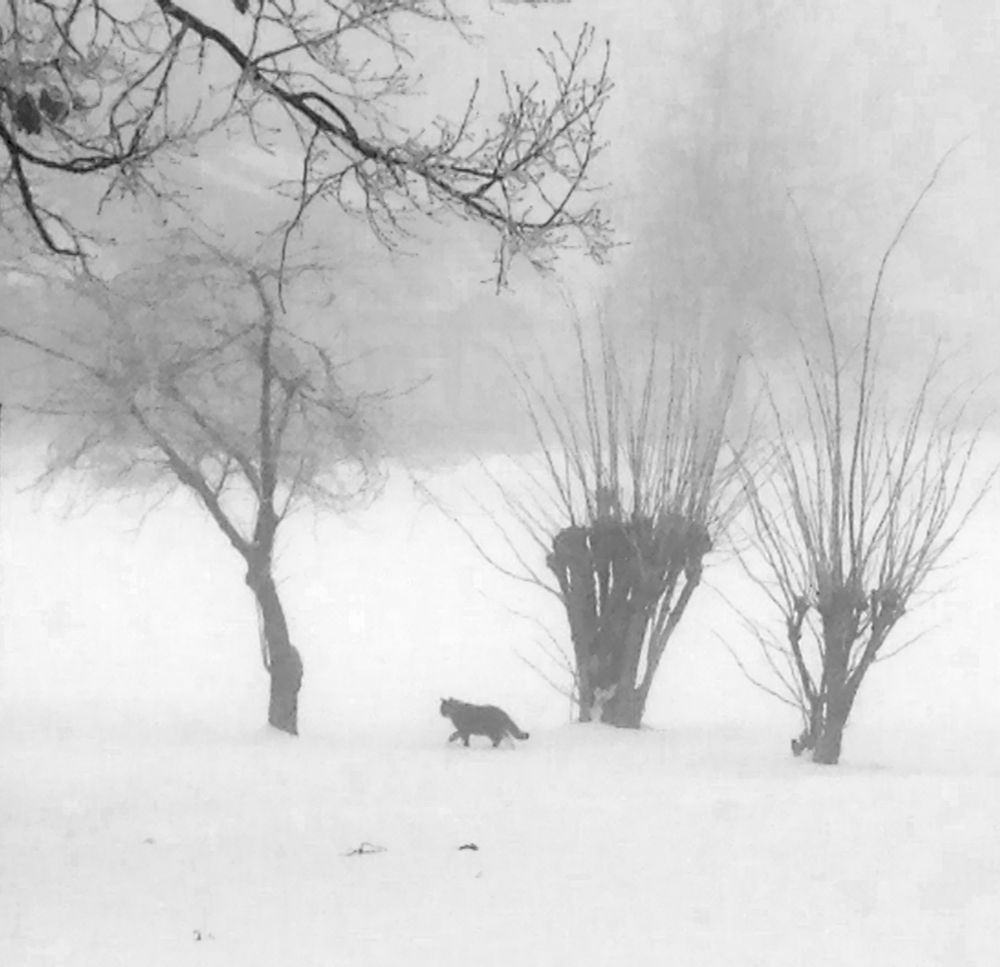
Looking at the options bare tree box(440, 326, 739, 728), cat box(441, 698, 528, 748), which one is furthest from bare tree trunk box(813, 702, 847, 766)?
cat box(441, 698, 528, 748)

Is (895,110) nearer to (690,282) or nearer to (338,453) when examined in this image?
(690,282)

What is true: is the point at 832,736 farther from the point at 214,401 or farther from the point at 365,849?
the point at 214,401

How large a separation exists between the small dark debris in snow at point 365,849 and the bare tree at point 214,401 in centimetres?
521

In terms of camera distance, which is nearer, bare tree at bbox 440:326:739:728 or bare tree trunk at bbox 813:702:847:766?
bare tree trunk at bbox 813:702:847:766

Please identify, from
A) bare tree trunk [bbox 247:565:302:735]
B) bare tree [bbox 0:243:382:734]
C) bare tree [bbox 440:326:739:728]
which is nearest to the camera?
bare tree [bbox 440:326:739:728]

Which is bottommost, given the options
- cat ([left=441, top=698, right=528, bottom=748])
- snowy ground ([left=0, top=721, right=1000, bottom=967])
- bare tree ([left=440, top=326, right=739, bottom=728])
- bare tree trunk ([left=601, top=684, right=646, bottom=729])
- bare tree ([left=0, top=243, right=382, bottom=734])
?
snowy ground ([left=0, top=721, right=1000, bottom=967])

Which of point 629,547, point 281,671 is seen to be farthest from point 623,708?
point 281,671

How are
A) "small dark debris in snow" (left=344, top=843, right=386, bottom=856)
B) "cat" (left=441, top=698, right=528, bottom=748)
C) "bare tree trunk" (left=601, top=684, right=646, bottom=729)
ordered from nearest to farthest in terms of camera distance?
1. "small dark debris in snow" (left=344, top=843, right=386, bottom=856)
2. "cat" (left=441, top=698, right=528, bottom=748)
3. "bare tree trunk" (left=601, top=684, right=646, bottom=729)

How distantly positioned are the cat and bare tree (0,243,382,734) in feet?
6.80

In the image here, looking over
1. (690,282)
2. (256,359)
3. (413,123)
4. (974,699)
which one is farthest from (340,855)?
(413,123)

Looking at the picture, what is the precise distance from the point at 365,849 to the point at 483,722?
3.67 m

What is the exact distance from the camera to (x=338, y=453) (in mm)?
10008

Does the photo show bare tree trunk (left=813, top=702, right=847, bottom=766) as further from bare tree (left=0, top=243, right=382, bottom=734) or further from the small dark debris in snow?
bare tree (left=0, top=243, right=382, bottom=734)

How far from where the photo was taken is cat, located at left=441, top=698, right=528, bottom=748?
7.54 meters
